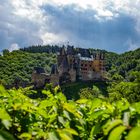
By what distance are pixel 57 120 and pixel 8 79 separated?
14469 centimetres

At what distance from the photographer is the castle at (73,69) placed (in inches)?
4862

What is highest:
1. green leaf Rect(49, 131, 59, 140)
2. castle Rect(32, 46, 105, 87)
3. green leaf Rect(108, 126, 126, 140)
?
castle Rect(32, 46, 105, 87)

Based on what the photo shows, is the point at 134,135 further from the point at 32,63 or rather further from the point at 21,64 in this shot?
the point at 32,63

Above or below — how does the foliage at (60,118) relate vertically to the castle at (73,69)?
below

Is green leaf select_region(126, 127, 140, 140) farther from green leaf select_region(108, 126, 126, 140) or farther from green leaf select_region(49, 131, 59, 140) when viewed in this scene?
green leaf select_region(49, 131, 59, 140)

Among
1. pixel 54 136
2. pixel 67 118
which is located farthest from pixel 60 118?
pixel 54 136

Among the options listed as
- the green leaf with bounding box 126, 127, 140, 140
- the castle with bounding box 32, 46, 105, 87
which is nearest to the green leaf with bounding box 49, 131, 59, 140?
the green leaf with bounding box 126, 127, 140, 140

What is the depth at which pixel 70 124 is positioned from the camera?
388cm

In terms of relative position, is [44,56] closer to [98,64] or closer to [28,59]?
[28,59]

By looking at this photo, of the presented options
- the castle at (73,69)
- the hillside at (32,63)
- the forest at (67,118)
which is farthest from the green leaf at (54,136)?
the hillside at (32,63)

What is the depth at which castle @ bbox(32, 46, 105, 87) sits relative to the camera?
124 metres

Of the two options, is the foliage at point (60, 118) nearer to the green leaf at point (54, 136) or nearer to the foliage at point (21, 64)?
the green leaf at point (54, 136)

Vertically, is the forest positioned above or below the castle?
below

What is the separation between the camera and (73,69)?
4995 inches
